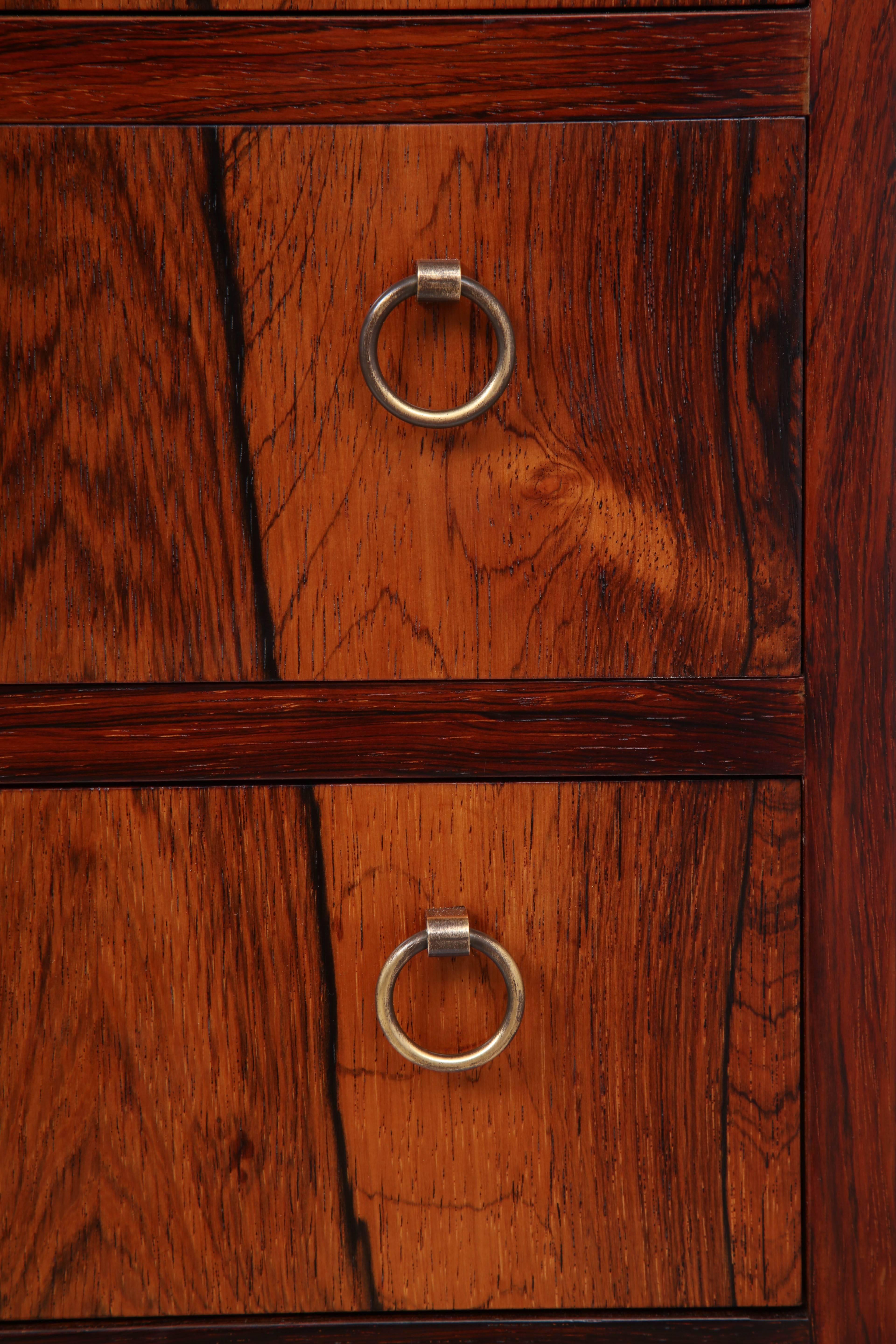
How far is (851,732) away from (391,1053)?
18 centimetres

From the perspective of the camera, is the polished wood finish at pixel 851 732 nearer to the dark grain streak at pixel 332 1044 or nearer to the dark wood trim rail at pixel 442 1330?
the dark wood trim rail at pixel 442 1330

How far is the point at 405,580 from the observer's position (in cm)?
32

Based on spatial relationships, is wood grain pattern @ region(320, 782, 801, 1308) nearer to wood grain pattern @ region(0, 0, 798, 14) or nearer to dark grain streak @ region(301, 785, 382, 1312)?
dark grain streak @ region(301, 785, 382, 1312)

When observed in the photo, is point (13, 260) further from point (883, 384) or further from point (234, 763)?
point (883, 384)

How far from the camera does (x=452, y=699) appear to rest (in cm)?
32

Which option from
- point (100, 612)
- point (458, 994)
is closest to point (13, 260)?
point (100, 612)

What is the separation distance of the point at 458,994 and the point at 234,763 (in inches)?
4.0

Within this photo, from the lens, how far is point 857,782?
1.05 feet

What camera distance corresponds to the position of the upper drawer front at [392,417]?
0.31m

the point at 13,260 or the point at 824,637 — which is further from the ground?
the point at 13,260

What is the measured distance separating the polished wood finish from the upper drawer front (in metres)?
0.01

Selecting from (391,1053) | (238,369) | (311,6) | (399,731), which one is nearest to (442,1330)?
(391,1053)

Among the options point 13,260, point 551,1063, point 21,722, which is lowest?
point 551,1063

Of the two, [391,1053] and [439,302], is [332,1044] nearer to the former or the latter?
[391,1053]
